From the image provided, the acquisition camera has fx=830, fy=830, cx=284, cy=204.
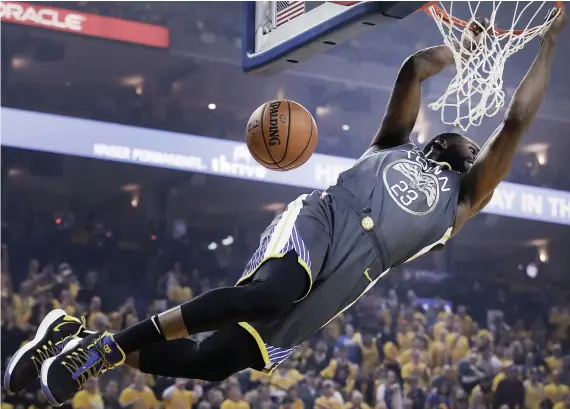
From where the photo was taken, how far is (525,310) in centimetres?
1207

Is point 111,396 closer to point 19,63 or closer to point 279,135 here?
point 19,63

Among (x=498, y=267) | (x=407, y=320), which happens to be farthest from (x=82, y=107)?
(x=498, y=267)

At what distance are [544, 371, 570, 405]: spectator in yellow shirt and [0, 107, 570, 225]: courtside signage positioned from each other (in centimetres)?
395

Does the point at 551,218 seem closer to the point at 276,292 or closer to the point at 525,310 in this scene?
the point at 525,310

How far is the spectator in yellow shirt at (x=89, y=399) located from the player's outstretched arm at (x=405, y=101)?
4874mm

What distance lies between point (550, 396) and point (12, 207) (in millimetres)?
7034

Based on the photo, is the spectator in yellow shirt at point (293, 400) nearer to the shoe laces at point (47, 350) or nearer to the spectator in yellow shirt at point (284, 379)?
the spectator in yellow shirt at point (284, 379)

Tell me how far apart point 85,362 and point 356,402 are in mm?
6325

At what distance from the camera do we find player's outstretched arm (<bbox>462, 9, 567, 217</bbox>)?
3.72 metres

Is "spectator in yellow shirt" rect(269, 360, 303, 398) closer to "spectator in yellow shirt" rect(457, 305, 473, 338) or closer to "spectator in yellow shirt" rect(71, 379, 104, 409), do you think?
"spectator in yellow shirt" rect(71, 379, 104, 409)

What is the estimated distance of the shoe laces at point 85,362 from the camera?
3252 mm

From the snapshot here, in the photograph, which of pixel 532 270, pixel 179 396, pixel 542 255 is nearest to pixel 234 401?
pixel 179 396

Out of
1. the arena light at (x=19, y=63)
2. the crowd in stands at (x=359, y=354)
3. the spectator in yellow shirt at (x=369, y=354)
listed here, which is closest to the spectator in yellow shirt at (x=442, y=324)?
the crowd in stands at (x=359, y=354)

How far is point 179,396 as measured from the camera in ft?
27.6
